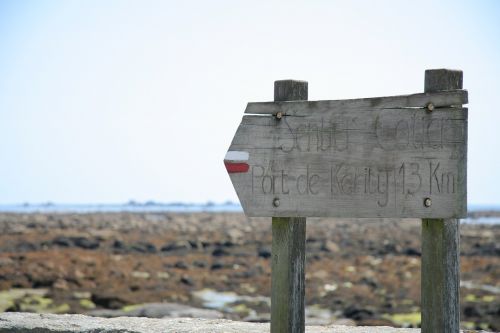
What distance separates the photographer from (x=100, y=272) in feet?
63.6

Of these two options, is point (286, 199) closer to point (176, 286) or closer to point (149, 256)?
point (176, 286)

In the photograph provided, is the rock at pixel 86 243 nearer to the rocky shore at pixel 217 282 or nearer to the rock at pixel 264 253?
the rocky shore at pixel 217 282

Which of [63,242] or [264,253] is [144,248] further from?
[264,253]

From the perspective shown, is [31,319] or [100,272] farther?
[100,272]

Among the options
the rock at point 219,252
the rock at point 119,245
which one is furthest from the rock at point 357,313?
the rock at point 119,245

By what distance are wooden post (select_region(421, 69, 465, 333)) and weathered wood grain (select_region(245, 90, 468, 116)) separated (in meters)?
0.06

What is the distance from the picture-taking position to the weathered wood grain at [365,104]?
377 centimetres

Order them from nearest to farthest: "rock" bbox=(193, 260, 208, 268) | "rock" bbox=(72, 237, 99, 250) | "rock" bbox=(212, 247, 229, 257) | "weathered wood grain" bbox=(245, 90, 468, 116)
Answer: "weathered wood grain" bbox=(245, 90, 468, 116) < "rock" bbox=(193, 260, 208, 268) < "rock" bbox=(212, 247, 229, 257) < "rock" bbox=(72, 237, 99, 250)

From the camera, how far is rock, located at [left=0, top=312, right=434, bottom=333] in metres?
5.23

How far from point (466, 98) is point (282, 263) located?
4.50 ft

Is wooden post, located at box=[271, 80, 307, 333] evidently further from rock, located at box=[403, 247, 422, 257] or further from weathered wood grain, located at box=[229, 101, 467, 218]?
rock, located at box=[403, 247, 422, 257]

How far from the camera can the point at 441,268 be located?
378 centimetres

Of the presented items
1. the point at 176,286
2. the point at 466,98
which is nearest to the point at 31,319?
the point at 466,98

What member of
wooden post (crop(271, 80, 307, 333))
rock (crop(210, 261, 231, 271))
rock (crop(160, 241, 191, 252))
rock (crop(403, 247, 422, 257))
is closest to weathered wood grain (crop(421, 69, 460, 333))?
wooden post (crop(271, 80, 307, 333))
